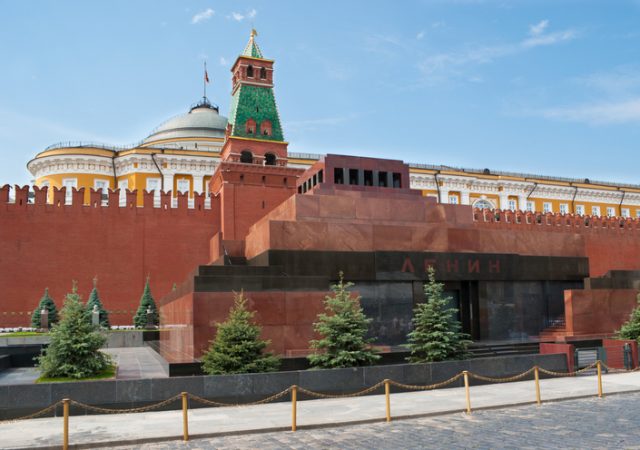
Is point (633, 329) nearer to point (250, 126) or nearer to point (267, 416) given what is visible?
point (267, 416)

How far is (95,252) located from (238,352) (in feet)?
50.2

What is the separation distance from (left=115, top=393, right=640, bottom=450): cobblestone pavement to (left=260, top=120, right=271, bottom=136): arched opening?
19.1m

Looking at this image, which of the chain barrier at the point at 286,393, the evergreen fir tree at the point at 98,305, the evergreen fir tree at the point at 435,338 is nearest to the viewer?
the chain barrier at the point at 286,393

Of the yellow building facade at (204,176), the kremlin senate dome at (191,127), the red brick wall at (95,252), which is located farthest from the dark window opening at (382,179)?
the kremlin senate dome at (191,127)

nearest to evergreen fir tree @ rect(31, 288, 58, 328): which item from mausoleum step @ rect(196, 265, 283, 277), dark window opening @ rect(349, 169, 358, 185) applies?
mausoleum step @ rect(196, 265, 283, 277)

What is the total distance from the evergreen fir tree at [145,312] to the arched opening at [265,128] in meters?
8.14

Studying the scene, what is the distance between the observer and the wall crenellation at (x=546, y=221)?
30531mm

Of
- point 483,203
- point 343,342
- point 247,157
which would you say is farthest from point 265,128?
point 483,203

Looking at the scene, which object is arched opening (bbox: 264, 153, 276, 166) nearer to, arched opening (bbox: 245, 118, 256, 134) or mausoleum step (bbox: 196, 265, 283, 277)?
arched opening (bbox: 245, 118, 256, 134)

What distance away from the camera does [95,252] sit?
24.6 metres

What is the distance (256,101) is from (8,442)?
20.4 meters

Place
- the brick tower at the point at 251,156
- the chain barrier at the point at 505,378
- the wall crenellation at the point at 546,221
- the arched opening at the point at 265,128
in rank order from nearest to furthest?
1. the chain barrier at the point at 505,378
2. the brick tower at the point at 251,156
3. the arched opening at the point at 265,128
4. the wall crenellation at the point at 546,221

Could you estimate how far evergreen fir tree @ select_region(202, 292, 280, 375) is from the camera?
441 inches

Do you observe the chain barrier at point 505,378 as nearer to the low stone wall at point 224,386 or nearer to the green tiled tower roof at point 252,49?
the low stone wall at point 224,386
